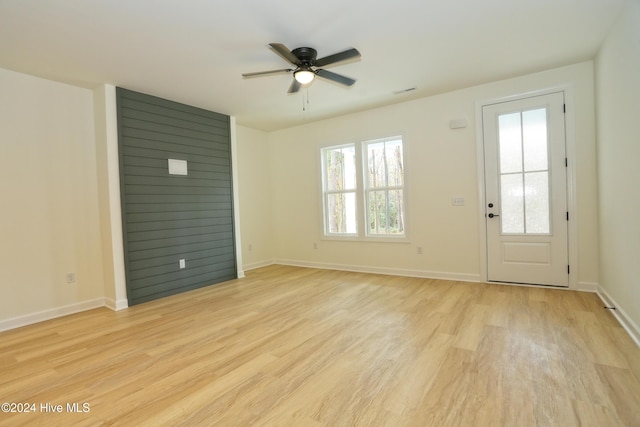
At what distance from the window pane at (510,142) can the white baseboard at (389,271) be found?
1563 mm

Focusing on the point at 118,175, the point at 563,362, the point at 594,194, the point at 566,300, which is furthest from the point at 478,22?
the point at 118,175

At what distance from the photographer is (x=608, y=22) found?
273 cm

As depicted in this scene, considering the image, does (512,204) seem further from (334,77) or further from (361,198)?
(334,77)

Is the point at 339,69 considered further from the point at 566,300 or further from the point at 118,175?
the point at 566,300

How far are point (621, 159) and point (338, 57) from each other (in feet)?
8.73

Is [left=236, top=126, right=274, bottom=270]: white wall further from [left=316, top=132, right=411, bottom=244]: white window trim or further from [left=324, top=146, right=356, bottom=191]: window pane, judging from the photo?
[left=324, top=146, right=356, bottom=191]: window pane

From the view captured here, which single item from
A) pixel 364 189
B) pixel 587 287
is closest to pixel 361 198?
pixel 364 189

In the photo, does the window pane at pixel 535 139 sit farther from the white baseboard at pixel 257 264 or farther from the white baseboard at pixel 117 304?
the white baseboard at pixel 117 304

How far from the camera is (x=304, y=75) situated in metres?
2.91

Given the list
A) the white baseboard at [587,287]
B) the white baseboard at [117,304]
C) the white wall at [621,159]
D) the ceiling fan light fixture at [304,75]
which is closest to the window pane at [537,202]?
the white wall at [621,159]

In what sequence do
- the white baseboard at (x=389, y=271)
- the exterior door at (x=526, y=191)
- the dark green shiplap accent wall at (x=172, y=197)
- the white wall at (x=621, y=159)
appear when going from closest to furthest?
the white wall at (x=621, y=159) < the exterior door at (x=526, y=191) < the dark green shiplap accent wall at (x=172, y=197) < the white baseboard at (x=389, y=271)

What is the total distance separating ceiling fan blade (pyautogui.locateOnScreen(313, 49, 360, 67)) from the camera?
260 centimetres

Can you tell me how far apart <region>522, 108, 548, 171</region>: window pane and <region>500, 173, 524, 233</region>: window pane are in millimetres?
221

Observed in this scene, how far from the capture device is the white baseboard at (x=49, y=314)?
316 cm
